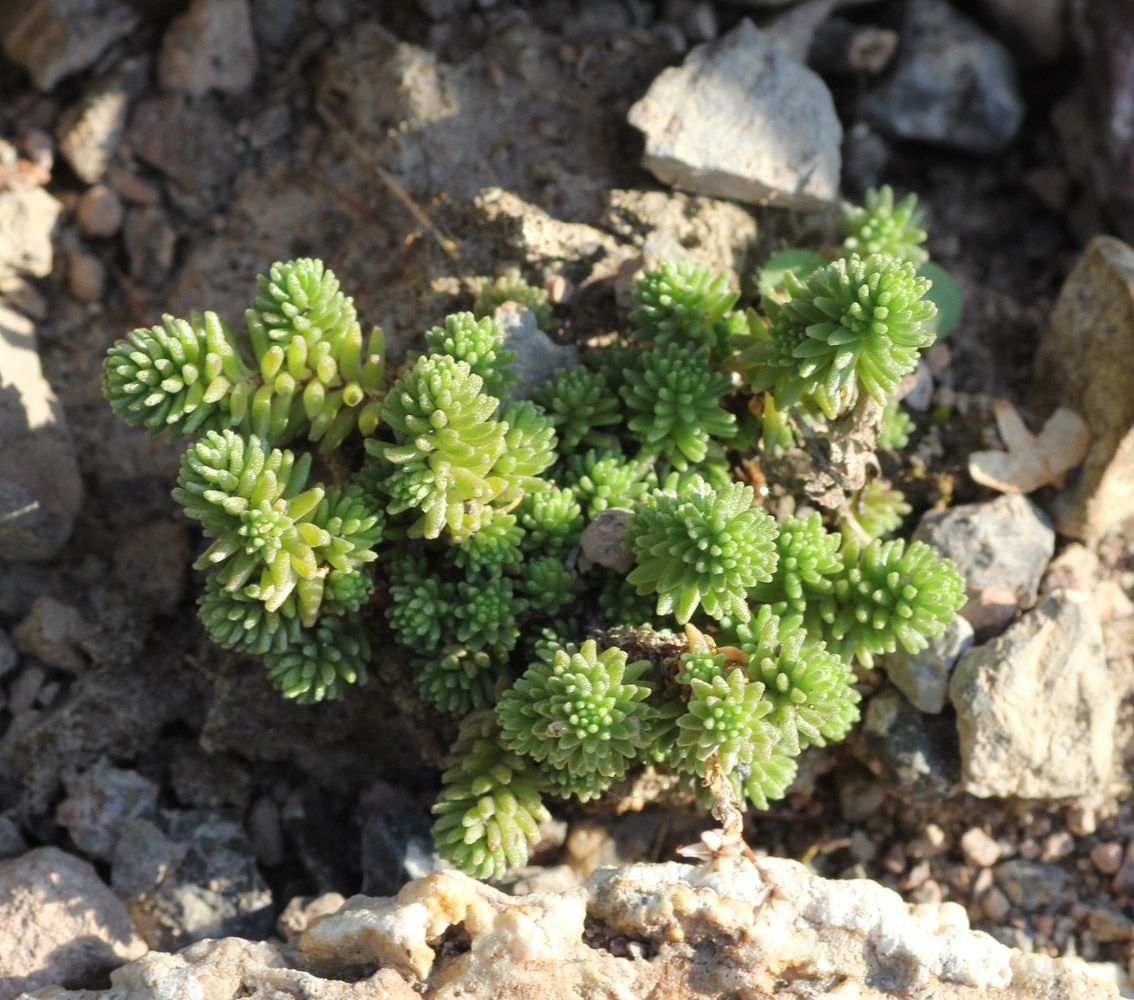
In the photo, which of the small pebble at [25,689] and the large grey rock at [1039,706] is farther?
the small pebble at [25,689]

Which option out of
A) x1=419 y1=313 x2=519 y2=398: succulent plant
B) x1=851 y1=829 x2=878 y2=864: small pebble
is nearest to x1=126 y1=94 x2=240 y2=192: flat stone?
x1=419 y1=313 x2=519 y2=398: succulent plant

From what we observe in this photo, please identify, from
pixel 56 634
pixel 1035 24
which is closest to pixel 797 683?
pixel 56 634

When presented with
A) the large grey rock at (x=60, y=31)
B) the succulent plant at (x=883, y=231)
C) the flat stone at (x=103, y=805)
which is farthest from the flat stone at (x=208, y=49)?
the flat stone at (x=103, y=805)

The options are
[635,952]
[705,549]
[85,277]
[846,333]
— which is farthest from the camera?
[85,277]

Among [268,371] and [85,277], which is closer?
[268,371]

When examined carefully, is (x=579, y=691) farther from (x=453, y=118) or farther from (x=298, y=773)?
(x=453, y=118)

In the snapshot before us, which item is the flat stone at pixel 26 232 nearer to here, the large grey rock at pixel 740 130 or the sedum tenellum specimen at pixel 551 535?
the sedum tenellum specimen at pixel 551 535

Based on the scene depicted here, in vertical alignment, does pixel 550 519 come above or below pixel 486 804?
above

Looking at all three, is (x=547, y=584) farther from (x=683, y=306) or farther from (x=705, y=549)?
(x=683, y=306)
